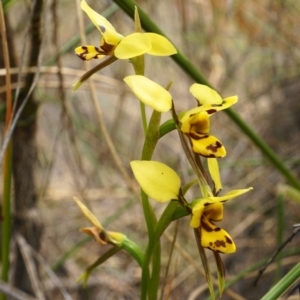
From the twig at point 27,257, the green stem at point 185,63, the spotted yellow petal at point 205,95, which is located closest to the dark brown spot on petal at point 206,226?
the spotted yellow petal at point 205,95

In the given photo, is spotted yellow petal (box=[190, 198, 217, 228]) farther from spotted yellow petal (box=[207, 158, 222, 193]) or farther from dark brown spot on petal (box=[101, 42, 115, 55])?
dark brown spot on petal (box=[101, 42, 115, 55])

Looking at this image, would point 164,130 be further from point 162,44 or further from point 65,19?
point 65,19

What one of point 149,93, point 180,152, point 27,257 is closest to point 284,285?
point 149,93

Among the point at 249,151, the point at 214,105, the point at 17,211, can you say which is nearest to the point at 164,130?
the point at 214,105

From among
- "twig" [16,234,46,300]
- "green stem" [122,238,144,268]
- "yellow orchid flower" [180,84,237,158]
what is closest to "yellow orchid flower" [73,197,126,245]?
"green stem" [122,238,144,268]

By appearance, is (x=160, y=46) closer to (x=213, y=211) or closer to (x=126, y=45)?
(x=126, y=45)
